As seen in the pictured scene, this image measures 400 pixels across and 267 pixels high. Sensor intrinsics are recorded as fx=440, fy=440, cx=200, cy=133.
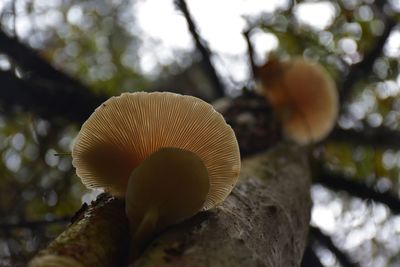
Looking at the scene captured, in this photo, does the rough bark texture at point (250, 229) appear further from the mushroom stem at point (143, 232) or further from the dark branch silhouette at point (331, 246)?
the dark branch silhouette at point (331, 246)

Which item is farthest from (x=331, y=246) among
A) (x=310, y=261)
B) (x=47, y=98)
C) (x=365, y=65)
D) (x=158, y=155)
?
(x=158, y=155)

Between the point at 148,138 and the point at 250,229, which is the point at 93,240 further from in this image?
the point at 250,229

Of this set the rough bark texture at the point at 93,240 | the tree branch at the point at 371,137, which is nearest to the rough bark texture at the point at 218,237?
the rough bark texture at the point at 93,240

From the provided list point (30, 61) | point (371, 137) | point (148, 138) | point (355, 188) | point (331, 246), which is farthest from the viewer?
point (371, 137)

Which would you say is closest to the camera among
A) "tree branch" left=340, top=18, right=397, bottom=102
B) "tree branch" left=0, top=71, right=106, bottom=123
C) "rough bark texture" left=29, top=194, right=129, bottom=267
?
"rough bark texture" left=29, top=194, right=129, bottom=267

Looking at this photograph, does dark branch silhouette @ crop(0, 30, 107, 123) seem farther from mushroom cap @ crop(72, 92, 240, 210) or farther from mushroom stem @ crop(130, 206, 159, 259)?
mushroom stem @ crop(130, 206, 159, 259)

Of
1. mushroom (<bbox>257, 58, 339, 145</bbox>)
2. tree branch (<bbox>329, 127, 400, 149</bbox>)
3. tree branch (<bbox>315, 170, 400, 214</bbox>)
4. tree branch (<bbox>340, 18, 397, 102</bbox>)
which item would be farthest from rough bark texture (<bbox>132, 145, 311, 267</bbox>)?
tree branch (<bbox>340, 18, 397, 102</bbox>)
